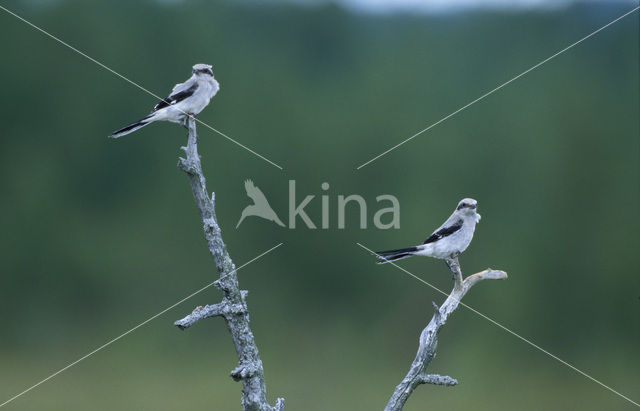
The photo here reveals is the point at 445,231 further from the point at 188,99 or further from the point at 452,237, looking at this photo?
the point at 188,99

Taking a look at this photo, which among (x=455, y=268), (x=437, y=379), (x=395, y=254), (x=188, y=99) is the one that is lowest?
(x=437, y=379)

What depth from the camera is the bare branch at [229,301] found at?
493cm

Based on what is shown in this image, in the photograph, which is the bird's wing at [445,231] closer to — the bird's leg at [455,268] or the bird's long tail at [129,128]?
the bird's leg at [455,268]

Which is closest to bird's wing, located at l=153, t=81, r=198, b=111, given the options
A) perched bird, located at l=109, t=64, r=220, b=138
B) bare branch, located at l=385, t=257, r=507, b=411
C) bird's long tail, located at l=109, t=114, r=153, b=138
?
perched bird, located at l=109, t=64, r=220, b=138

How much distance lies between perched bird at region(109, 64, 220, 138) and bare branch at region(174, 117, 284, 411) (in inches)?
29.8

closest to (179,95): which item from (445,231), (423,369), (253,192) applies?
(253,192)

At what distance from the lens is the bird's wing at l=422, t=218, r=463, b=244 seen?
18.4 feet

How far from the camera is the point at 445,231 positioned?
5641mm

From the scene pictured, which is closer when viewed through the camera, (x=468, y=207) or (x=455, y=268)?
(x=455, y=268)

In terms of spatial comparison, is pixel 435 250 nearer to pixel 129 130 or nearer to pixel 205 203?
pixel 205 203

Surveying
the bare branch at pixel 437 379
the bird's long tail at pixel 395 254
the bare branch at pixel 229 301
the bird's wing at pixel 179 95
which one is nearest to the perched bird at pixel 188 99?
the bird's wing at pixel 179 95

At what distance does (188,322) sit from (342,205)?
678 cm

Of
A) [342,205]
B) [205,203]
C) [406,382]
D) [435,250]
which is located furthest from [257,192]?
[342,205]

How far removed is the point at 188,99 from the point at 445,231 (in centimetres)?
253
